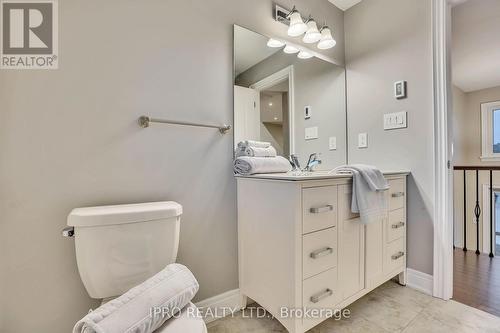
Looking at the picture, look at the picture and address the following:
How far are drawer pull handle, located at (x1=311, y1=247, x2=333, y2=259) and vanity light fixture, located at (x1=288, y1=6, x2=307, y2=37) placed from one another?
1454 mm

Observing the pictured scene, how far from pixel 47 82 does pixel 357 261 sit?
1.79 m

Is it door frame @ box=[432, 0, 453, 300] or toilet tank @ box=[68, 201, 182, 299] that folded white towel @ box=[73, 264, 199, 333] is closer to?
toilet tank @ box=[68, 201, 182, 299]

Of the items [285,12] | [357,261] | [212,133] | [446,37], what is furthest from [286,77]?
[357,261]

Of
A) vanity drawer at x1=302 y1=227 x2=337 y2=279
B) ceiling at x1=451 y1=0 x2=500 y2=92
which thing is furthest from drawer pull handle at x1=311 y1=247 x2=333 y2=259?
ceiling at x1=451 y1=0 x2=500 y2=92

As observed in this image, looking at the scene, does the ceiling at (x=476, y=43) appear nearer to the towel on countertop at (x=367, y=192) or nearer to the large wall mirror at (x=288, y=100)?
the large wall mirror at (x=288, y=100)

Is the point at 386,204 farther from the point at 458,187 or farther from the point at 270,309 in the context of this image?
the point at 458,187

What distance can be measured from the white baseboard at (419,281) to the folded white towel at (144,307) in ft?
5.43

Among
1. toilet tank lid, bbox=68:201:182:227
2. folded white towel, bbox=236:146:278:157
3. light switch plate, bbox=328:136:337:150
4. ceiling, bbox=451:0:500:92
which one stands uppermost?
ceiling, bbox=451:0:500:92

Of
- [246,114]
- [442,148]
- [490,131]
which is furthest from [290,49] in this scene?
[490,131]

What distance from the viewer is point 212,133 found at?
1.40 metres

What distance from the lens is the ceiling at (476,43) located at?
79.3 inches

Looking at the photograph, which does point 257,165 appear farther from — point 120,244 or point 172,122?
point 120,244

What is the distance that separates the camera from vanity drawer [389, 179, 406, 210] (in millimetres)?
1600

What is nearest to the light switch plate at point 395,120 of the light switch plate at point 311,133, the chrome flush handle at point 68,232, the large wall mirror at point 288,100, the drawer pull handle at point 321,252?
the large wall mirror at point 288,100
